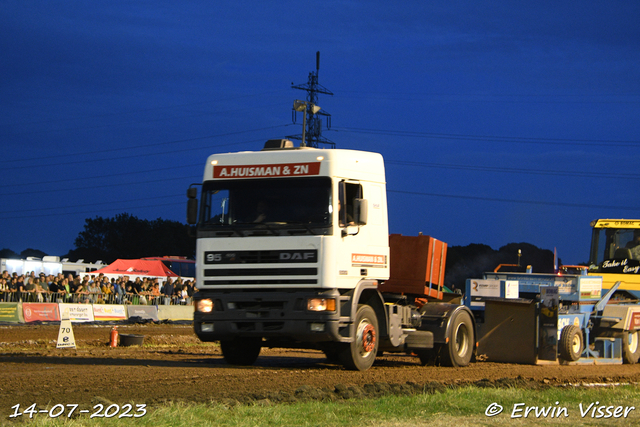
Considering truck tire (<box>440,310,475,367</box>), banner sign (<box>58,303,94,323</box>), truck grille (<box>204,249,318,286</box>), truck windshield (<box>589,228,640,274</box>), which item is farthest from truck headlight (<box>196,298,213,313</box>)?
banner sign (<box>58,303,94,323</box>)

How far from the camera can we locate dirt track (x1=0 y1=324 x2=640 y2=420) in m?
9.74

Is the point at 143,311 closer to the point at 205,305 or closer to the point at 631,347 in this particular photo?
the point at 205,305

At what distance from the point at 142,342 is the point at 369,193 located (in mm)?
9501

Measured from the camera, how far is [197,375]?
12.2m

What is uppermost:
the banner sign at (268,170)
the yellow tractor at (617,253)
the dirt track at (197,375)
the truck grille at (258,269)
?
the banner sign at (268,170)

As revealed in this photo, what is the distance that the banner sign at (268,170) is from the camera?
13.2 metres

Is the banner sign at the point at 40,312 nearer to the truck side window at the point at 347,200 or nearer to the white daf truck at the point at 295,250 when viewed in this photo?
the white daf truck at the point at 295,250

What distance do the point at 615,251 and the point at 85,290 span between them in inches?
824

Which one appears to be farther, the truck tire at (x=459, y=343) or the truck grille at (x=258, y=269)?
the truck tire at (x=459, y=343)

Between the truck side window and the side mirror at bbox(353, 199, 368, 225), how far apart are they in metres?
0.23

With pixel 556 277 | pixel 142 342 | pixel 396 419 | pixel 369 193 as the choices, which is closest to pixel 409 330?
pixel 369 193

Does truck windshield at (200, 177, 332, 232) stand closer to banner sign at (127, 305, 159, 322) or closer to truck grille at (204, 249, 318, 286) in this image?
truck grille at (204, 249, 318, 286)

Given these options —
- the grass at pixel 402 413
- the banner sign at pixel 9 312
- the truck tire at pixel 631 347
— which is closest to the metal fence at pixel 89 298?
the banner sign at pixel 9 312

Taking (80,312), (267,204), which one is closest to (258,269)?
(267,204)
